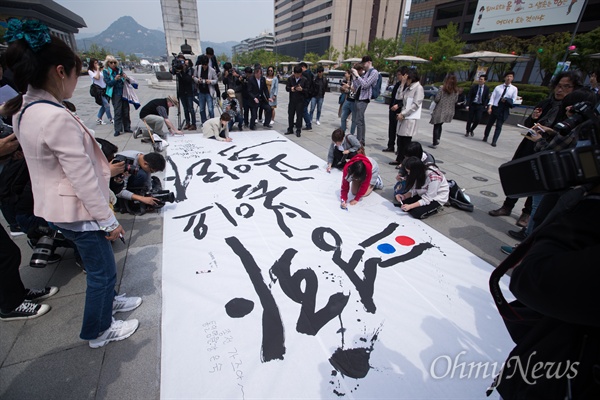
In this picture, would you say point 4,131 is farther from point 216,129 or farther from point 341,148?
point 216,129

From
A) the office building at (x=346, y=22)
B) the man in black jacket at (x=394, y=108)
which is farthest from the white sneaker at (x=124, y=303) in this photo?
the office building at (x=346, y=22)

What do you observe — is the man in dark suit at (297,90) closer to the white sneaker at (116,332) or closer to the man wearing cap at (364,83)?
the man wearing cap at (364,83)

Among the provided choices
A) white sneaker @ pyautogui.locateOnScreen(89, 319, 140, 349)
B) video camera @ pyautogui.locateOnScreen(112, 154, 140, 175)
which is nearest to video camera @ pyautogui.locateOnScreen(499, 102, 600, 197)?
white sneaker @ pyautogui.locateOnScreen(89, 319, 140, 349)

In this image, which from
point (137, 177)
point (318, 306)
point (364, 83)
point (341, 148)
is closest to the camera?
point (318, 306)

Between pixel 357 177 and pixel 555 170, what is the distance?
2.67 metres

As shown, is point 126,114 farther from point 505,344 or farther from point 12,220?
point 505,344

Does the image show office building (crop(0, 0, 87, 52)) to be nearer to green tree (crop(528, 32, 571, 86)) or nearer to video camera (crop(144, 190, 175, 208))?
video camera (crop(144, 190, 175, 208))

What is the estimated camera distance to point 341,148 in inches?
177

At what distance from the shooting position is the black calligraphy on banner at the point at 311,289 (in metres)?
1.73

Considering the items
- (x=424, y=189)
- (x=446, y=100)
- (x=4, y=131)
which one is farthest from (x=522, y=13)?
(x=4, y=131)

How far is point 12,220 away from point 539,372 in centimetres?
343

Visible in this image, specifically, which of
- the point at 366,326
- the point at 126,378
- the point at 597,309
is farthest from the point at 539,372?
the point at 126,378

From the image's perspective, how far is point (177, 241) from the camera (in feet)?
9.05

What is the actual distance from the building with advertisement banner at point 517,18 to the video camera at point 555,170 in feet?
82.2
